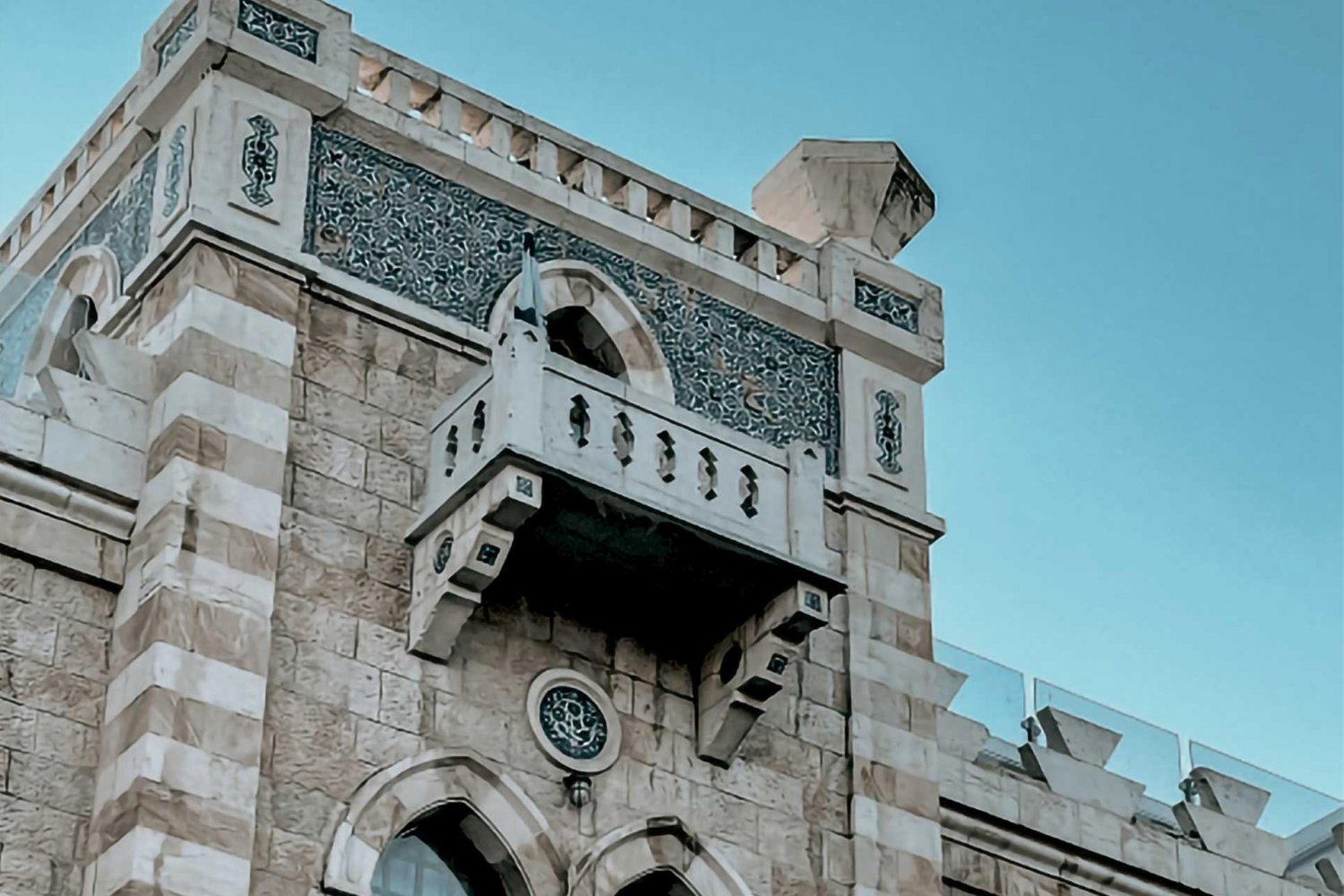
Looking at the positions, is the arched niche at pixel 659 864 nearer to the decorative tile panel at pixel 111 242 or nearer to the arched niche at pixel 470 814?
the arched niche at pixel 470 814

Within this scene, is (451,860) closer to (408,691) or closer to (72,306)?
(408,691)

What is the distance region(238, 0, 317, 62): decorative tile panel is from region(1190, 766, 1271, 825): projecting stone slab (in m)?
7.22

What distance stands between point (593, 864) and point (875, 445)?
153 inches

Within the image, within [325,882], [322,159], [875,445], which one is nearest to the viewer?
[325,882]

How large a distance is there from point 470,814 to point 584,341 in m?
3.39

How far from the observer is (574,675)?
666 inches

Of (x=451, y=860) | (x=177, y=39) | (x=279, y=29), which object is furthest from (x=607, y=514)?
(x=177, y=39)

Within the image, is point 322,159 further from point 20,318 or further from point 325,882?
point 325,882

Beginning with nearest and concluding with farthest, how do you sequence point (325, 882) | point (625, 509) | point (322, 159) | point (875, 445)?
point (325, 882)
point (625, 509)
point (322, 159)
point (875, 445)

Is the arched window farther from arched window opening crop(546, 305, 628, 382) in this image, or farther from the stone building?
arched window opening crop(546, 305, 628, 382)

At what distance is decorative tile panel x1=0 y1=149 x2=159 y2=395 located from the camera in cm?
1744

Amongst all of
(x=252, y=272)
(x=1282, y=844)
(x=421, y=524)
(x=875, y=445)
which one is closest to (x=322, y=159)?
(x=252, y=272)

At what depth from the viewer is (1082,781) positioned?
19.4m

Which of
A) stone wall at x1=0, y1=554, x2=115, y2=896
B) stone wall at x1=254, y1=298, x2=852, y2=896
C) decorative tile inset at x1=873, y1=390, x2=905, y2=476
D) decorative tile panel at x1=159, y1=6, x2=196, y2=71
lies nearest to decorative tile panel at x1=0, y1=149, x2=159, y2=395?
decorative tile panel at x1=159, y1=6, x2=196, y2=71
